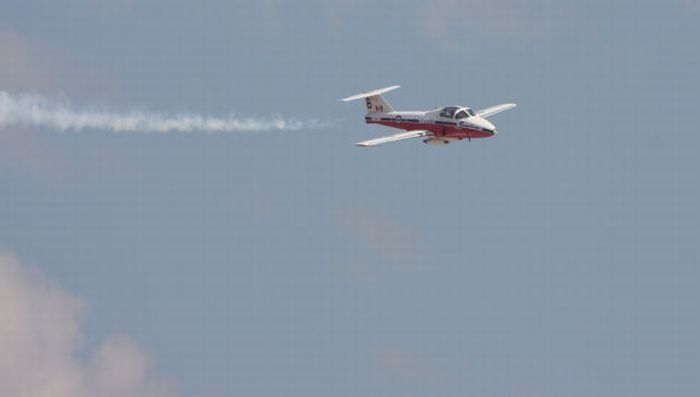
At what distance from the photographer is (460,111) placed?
601 ft

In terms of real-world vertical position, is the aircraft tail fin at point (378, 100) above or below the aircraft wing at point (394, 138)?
above

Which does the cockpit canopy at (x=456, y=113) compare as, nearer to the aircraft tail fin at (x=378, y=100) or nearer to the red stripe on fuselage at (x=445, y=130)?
the red stripe on fuselage at (x=445, y=130)

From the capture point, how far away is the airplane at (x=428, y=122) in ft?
596

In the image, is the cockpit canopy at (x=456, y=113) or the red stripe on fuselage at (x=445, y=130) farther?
the cockpit canopy at (x=456, y=113)

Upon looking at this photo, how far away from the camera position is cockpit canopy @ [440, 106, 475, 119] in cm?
18312

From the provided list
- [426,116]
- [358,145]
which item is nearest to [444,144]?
[426,116]

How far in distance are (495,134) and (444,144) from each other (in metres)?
6.38

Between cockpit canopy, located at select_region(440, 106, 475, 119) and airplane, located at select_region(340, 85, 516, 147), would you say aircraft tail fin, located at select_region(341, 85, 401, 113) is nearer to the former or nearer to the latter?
airplane, located at select_region(340, 85, 516, 147)

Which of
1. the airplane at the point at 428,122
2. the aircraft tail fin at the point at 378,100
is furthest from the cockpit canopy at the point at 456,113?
the aircraft tail fin at the point at 378,100

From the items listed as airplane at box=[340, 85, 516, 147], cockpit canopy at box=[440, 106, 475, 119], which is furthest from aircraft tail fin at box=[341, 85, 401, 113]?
cockpit canopy at box=[440, 106, 475, 119]

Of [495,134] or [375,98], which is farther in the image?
[375,98]

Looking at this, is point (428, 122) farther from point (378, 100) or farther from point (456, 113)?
point (378, 100)

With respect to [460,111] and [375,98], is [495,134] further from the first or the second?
[375,98]

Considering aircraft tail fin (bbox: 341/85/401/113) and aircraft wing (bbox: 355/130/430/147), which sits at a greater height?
aircraft tail fin (bbox: 341/85/401/113)
